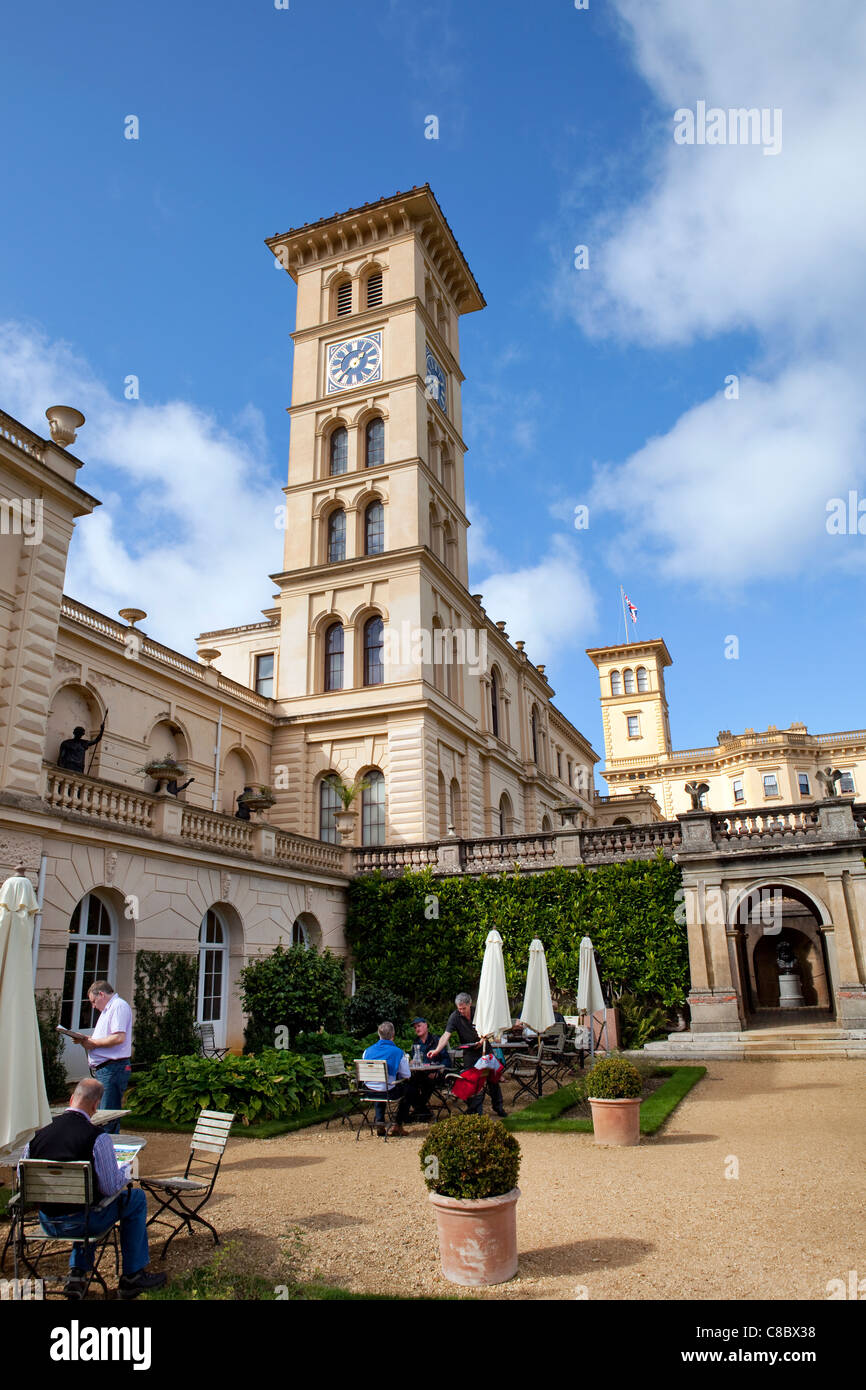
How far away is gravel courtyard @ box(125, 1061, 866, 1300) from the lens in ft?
19.7

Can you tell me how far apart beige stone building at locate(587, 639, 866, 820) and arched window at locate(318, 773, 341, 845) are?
3193 cm

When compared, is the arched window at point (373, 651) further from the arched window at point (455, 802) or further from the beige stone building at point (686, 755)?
the beige stone building at point (686, 755)

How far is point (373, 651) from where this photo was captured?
31.3 m

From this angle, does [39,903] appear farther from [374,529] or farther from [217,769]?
[374,529]

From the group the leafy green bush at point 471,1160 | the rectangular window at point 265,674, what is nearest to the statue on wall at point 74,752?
the rectangular window at point 265,674

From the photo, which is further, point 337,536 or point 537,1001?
point 337,536

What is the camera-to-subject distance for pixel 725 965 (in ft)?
65.1

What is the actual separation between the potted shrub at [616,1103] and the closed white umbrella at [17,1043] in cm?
627

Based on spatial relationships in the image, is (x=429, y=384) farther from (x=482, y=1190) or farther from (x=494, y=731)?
(x=482, y=1190)

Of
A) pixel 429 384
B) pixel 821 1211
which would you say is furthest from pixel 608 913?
pixel 429 384

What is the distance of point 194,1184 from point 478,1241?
2.34 metres

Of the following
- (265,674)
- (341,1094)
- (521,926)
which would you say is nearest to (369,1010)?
(521,926)

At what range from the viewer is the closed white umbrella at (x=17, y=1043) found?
6633 millimetres

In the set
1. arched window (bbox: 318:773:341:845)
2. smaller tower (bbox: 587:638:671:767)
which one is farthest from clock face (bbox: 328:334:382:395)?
smaller tower (bbox: 587:638:671:767)
